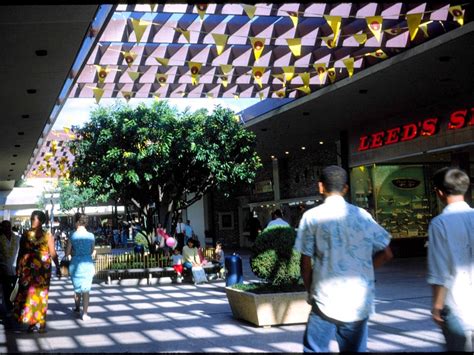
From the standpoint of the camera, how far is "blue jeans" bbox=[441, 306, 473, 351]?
12.1 feet

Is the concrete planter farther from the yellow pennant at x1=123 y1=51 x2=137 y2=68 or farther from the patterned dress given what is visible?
the yellow pennant at x1=123 y1=51 x2=137 y2=68

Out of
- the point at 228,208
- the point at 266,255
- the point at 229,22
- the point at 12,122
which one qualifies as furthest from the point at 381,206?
the point at 228,208

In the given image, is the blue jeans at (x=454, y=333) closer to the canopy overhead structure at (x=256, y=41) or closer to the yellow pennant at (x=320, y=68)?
the canopy overhead structure at (x=256, y=41)

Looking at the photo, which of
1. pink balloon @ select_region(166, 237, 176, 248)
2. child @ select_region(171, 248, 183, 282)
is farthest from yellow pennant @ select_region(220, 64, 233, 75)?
pink balloon @ select_region(166, 237, 176, 248)

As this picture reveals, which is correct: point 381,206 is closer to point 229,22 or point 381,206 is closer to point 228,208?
point 229,22

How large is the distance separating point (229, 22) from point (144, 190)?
693 centimetres

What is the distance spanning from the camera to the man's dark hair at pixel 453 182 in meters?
4.00

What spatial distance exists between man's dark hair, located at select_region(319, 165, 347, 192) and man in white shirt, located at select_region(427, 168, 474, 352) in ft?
2.08

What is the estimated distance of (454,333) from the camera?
3732 mm

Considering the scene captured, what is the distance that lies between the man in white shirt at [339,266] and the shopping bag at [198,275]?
1188 centimetres

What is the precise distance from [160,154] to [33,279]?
9379mm

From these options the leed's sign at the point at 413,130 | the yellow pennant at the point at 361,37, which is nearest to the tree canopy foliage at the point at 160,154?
the leed's sign at the point at 413,130

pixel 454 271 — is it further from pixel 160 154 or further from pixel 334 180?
pixel 160 154

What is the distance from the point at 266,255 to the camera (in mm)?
8938
